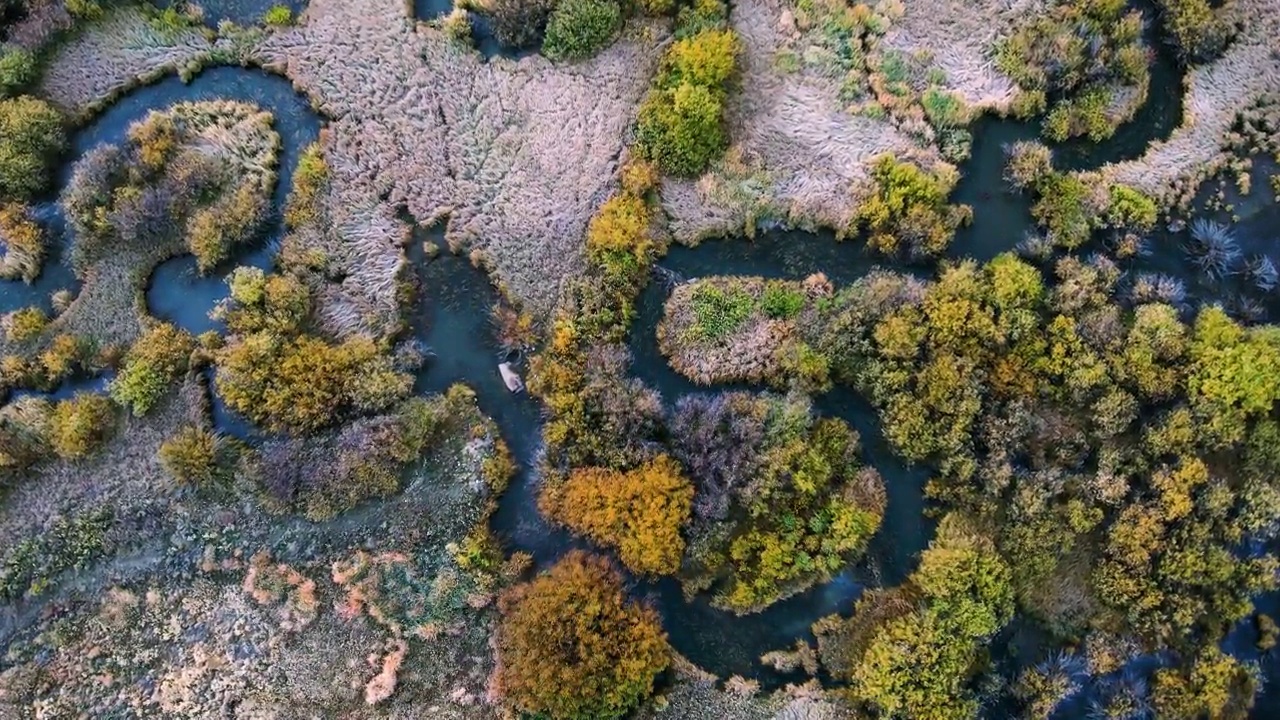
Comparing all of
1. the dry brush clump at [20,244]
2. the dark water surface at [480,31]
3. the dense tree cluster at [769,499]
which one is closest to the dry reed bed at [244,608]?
the dry brush clump at [20,244]

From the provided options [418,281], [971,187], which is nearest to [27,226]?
[418,281]

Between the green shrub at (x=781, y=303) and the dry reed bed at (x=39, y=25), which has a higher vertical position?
the dry reed bed at (x=39, y=25)

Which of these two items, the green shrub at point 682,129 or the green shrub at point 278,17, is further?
the green shrub at point 278,17

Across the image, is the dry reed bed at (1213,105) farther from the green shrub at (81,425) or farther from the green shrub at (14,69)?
the green shrub at (14,69)

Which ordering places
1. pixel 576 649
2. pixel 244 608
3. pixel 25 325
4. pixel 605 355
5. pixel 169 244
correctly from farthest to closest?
pixel 169 244 < pixel 605 355 < pixel 25 325 < pixel 244 608 < pixel 576 649

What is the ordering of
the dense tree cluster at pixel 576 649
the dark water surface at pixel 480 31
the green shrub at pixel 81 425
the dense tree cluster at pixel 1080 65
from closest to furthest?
the dense tree cluster at pixel 576 649, the green shrub at pixel 81 425, the dense tree cluster at pixel 1080 65, the dark water surface at pixel 480 31

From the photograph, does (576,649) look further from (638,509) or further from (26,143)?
(26,143)

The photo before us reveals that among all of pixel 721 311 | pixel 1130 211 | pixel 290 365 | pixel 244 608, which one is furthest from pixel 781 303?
pixel 244 608
